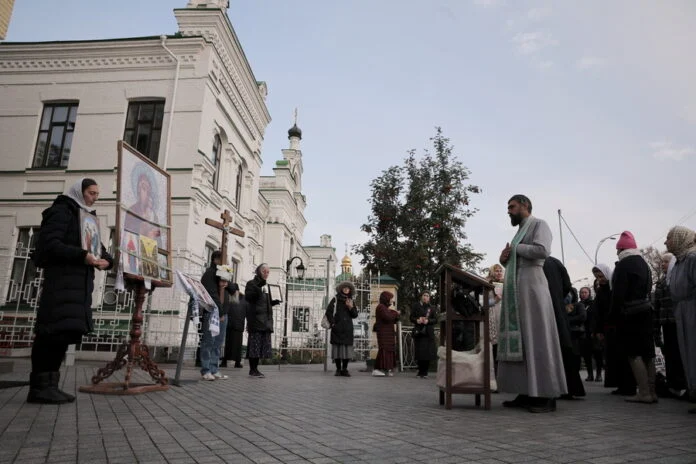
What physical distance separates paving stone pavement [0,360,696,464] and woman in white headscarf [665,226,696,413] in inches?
21.1

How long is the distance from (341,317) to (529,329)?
18.7 ft

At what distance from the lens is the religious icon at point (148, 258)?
5637 millimetres

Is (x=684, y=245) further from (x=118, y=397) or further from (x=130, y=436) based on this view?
(x=118, y=397)

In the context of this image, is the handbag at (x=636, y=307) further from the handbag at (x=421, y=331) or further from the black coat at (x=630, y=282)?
the handbag at (x=421, y=331)

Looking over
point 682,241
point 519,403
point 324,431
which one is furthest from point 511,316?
point 324,431

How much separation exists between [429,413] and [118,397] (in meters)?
3.33

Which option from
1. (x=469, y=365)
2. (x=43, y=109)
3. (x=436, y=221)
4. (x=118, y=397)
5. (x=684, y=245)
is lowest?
(x=118, y=397)

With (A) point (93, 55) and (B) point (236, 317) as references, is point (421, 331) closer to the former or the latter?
(B) point (236, 317)

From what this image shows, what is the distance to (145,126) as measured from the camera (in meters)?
15.9

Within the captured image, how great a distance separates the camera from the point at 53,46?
654 inches

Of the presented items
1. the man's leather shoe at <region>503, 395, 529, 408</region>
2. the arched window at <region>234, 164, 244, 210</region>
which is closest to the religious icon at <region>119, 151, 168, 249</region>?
the man's leather shoe at <region>503, 395, 529, 408</region>

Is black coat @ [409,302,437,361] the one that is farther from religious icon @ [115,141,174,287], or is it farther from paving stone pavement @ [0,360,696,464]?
religious icon @ [115,141,174,287]

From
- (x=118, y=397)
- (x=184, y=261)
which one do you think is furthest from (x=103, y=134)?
(x=118, y=397)

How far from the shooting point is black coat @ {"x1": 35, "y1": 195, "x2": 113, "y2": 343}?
4.41m
